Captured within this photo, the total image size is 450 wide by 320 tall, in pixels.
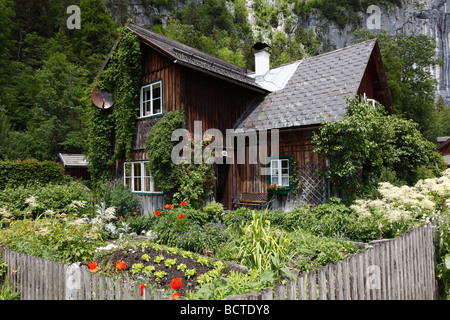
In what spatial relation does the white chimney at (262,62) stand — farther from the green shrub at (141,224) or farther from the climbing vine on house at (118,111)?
the green shrub at (141,224)

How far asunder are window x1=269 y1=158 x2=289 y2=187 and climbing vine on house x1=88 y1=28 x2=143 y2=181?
5964 millimetres

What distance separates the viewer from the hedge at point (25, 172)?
12727mm

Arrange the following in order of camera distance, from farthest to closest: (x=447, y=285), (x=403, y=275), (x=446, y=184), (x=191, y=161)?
(x=191, y=161), (x=446, y=184), (x=447, y=285), (x=403, y=275)

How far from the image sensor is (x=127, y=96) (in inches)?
468

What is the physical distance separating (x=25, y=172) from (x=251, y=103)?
1101 centimetres

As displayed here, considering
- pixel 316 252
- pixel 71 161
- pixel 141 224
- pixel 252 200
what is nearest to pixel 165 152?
pixel 141 224

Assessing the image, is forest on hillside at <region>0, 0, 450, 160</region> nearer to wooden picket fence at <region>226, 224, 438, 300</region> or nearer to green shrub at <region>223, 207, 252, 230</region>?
green shrub at <region>223, 207, 252, 230</region>

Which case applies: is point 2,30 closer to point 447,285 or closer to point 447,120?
point 447,285

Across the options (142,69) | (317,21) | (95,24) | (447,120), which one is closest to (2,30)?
(95,24)

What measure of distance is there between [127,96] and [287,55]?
35.8 m

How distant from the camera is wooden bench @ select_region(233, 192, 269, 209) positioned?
11.2 meters

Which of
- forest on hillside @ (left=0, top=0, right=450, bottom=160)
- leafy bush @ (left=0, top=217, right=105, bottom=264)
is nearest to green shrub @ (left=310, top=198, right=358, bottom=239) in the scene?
leafy bush @ (left=0, top=217, right=105, bottom=264)

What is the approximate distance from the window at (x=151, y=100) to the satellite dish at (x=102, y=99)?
1818mm

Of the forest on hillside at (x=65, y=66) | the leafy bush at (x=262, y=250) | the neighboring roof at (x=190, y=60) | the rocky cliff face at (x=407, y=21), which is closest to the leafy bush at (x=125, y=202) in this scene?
the neighboring roof at (x=190, y=60)
